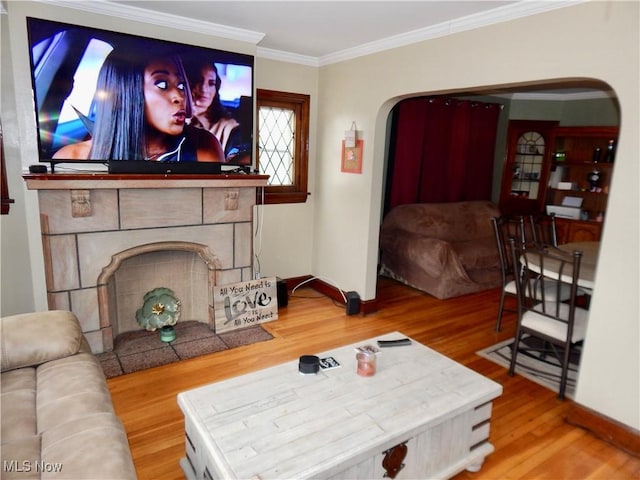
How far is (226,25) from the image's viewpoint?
Result: 126 inches

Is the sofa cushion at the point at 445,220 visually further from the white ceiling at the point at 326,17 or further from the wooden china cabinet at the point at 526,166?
the white ceiling at the point at 326,17

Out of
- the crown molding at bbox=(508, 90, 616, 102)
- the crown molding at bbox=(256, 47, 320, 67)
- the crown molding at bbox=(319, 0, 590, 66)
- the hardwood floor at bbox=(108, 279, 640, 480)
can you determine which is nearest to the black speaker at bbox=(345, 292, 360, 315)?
the hardwood floor at bbox=(108, 279, 640, 480)

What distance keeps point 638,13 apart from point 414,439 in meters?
2.23

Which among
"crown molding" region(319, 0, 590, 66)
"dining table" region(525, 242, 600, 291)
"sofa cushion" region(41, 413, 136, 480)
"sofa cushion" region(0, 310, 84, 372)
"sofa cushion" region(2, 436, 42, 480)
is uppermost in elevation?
"crown molding" region(319, 0, 590, 66)

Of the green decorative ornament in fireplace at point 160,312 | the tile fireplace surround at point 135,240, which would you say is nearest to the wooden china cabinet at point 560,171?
the tile fireplace surround at point 135,240

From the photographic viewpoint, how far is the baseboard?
7.13ft

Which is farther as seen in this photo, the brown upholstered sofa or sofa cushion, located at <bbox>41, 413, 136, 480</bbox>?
the brown upholstered sofa

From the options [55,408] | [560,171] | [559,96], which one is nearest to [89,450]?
[55,408]

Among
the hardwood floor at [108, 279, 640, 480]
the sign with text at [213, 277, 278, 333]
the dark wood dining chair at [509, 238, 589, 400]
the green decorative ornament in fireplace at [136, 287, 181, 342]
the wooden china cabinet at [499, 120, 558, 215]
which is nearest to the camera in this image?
the hardwood floor at [108, 279, 640, 480]

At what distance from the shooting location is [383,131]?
12.0 feet

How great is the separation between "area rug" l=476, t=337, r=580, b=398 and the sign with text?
174 cm

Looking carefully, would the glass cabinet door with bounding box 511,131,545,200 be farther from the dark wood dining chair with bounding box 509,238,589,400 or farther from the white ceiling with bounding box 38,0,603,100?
the dark wood dining chair with bounding box 509,238,589,400

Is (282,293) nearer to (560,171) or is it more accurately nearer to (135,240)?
(135,240)

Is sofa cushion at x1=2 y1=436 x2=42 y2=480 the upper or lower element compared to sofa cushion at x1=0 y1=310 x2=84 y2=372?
lower
